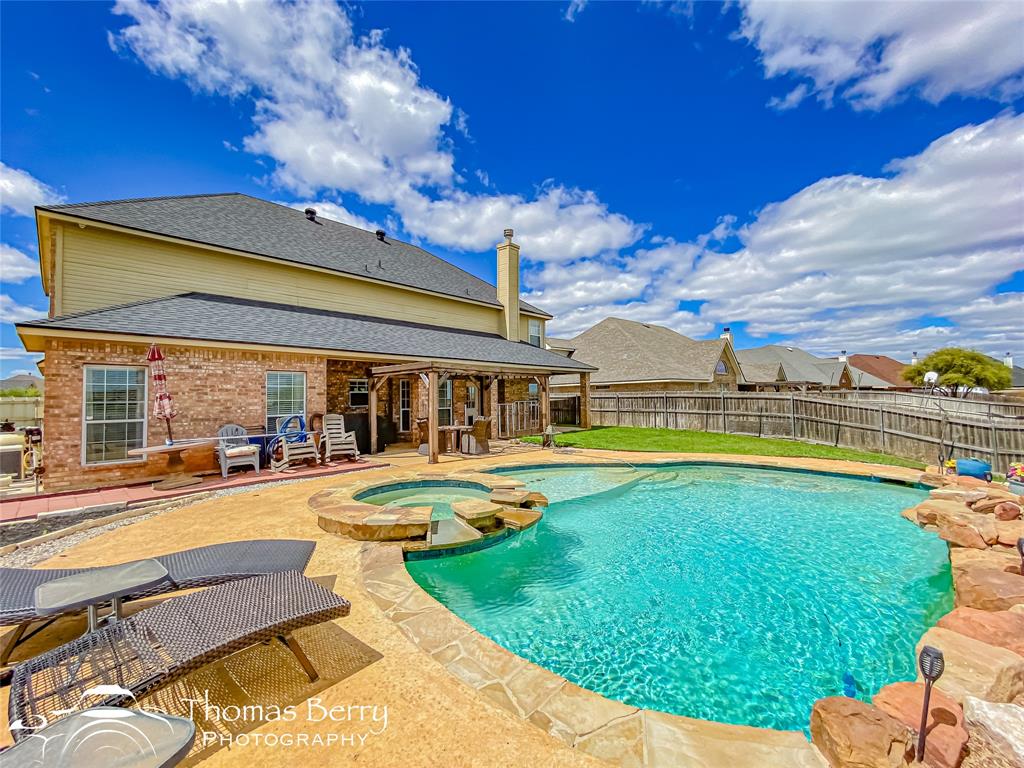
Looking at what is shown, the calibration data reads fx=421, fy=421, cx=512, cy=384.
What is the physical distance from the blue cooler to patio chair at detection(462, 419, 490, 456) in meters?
11.6

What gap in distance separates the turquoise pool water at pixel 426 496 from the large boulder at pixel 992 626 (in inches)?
245

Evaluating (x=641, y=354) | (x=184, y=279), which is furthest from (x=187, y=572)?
(x=641, y=354)

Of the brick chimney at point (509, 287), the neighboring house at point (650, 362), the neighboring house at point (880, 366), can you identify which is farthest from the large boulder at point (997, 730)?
the neighboring house at point (880, 366)

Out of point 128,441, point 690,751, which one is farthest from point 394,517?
point 128,441

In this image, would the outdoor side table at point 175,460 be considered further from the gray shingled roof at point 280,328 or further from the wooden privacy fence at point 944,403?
the wooden privacy fence at point 944,403

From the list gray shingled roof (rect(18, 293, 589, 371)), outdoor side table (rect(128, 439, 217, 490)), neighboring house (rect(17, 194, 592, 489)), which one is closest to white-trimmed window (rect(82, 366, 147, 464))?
neighboring house (rect(17, 194, 592, 489))

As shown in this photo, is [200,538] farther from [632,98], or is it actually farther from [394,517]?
[632,98]

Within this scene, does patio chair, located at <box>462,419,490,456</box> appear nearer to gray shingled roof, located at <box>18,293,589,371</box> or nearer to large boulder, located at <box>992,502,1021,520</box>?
gray shingled roof, located at <box>18,293,589,371</box>

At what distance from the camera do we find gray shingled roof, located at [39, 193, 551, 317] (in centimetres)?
1213

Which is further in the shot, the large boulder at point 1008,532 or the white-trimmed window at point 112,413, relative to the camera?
the white-trimmed window at point 112,413

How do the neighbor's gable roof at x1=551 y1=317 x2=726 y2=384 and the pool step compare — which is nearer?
the pool step

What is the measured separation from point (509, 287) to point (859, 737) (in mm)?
20205

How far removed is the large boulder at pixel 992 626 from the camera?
3.11 metres

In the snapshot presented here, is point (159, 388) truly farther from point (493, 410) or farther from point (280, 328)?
point (493, 410)
